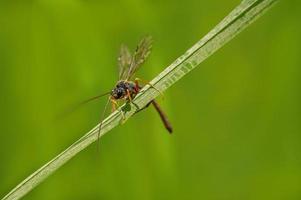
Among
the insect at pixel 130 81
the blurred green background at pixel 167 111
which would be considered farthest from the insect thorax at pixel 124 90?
the blurred green background at pixel 167 111

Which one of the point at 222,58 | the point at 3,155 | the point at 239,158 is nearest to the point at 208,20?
the point at 222,58

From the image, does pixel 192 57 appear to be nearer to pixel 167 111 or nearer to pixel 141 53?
pixel 141 53

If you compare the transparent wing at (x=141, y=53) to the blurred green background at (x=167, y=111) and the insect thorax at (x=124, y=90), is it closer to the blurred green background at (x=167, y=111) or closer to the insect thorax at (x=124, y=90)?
the insect thorax at (x=124, y=90)

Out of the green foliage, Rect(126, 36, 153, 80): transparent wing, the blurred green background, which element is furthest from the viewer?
the blurred green background

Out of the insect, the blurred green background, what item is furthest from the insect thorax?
the blurred green background

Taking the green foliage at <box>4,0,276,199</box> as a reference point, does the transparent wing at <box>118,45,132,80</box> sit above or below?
above

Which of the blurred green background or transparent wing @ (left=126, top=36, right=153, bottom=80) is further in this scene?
the blurred green background

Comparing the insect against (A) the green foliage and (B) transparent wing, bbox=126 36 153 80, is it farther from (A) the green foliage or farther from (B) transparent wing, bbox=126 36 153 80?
(A) the green foliage

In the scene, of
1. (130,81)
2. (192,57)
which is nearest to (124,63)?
(130,81)
